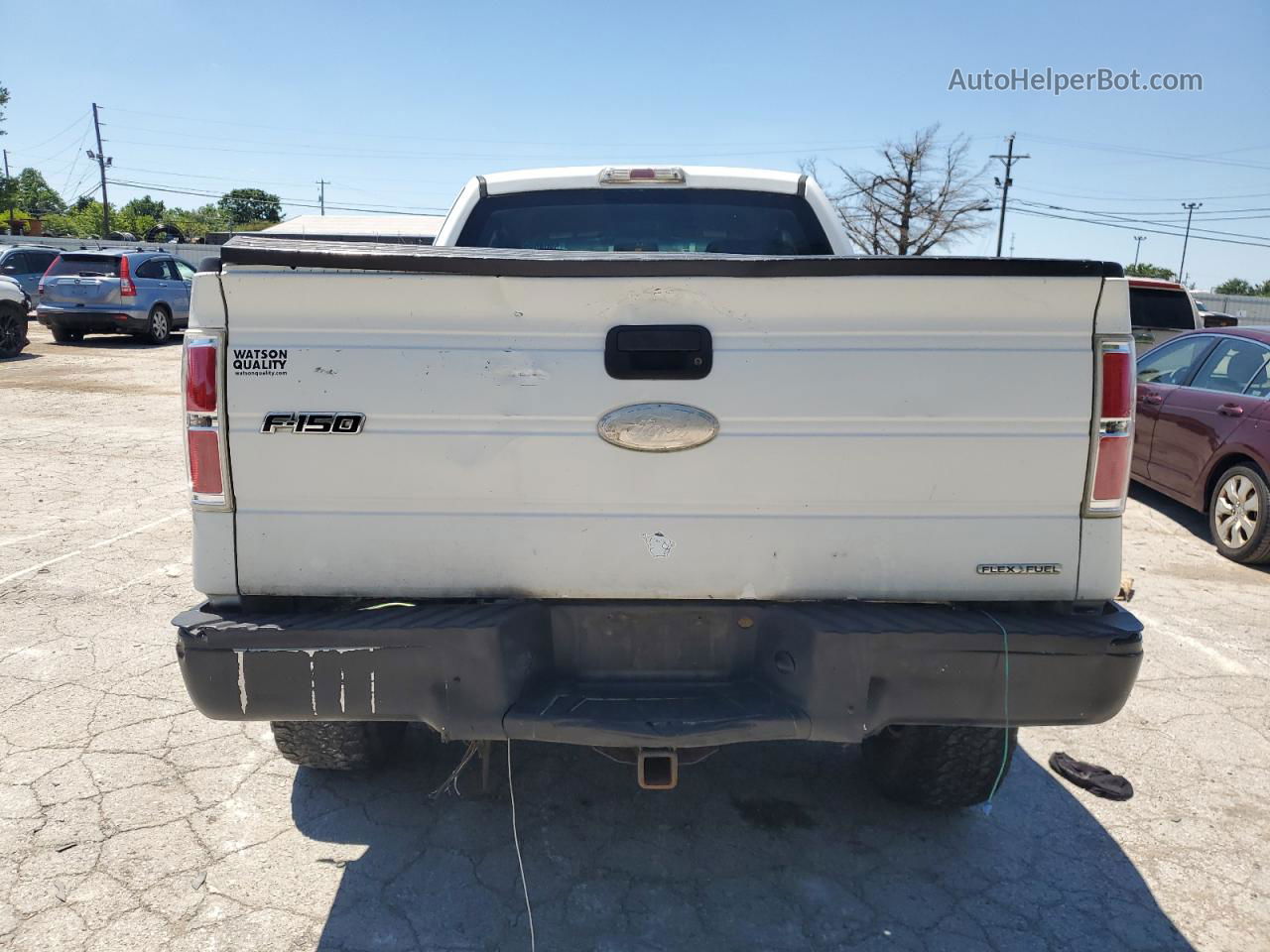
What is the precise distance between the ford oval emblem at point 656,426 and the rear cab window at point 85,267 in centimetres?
1838

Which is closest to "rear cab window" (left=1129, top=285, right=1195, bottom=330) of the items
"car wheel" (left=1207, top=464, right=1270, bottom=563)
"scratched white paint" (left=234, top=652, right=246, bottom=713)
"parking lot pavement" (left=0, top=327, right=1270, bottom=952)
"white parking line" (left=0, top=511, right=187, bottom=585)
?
"car wheel" (left=1207, top=464, right=1270, bottom=563)

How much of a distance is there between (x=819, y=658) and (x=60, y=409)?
11699 mm

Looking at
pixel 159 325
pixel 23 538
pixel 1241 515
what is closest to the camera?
pixel 23 538

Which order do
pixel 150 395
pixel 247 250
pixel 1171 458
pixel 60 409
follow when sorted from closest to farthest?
pixel 247 250
pixel 1171 458
pixel 60 409
pixel 150 395

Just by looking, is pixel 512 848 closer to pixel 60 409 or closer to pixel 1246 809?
pixel 1246 809

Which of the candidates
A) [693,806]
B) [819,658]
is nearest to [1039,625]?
[819,658]

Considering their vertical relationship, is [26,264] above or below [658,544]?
above

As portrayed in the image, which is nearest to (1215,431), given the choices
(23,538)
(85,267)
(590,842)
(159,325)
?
(590,842)

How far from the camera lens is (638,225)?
4180mm

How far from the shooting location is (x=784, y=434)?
8.11ft

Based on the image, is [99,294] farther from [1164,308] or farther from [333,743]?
[1164,308]

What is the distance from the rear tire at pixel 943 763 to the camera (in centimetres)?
304

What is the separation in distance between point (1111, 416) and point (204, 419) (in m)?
2.44

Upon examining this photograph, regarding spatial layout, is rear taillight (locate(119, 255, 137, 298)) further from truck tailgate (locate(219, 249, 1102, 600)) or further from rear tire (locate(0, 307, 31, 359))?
truck tailgate (locate(219, 249, 1102, 600))
